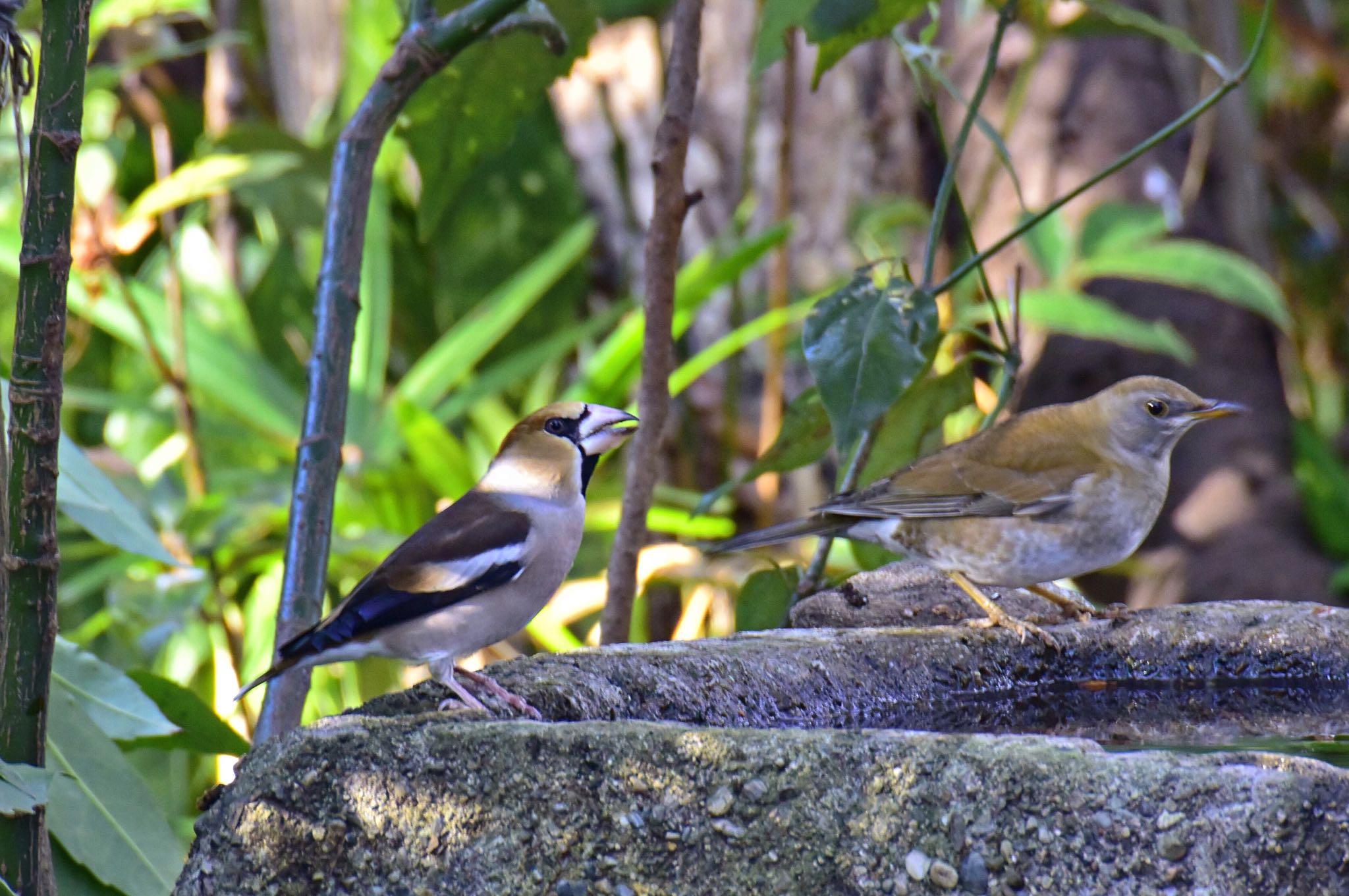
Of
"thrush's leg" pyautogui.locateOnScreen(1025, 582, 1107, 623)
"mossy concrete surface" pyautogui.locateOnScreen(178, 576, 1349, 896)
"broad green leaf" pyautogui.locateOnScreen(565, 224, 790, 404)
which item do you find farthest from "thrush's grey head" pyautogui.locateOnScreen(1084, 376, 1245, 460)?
"mossy concrete surface" pyautogui.locateOnScreen(178, 576, 1349, 896)

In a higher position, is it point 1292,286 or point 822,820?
point 822,820

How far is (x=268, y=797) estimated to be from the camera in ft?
4.69

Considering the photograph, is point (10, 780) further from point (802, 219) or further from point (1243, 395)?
point (1243, 395)

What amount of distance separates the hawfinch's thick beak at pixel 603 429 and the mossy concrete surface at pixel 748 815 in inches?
41.9

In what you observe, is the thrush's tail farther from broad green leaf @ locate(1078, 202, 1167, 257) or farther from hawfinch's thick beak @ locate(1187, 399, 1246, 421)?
broad green leaf @ locate(1078, 202, 1167, 257)

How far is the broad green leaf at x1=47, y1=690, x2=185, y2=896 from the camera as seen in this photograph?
192 centimetres

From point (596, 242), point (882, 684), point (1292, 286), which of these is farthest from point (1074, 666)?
point (1292, 286)

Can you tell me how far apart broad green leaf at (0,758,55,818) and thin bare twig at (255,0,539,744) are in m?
0.66

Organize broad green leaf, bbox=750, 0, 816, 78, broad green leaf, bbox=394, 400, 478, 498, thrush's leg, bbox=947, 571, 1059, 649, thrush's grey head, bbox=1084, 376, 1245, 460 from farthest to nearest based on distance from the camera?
broad green leaf, bbox=394, 400, 478, 498
thrush's grey head, bbox=1084, 376, 1245, 460
thrush's leg, bbox=947, 571, 1059, 649
broad green leaf, bbox=750, 0, 816, 78

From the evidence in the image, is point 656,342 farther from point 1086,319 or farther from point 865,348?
point 1086,319

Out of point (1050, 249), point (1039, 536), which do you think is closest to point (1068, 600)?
point (1039, 536)

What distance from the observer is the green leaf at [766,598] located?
2881 millimetres

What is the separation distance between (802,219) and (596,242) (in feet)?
3.13

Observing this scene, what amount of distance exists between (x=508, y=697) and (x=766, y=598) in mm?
1142
